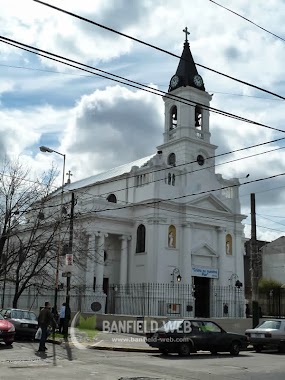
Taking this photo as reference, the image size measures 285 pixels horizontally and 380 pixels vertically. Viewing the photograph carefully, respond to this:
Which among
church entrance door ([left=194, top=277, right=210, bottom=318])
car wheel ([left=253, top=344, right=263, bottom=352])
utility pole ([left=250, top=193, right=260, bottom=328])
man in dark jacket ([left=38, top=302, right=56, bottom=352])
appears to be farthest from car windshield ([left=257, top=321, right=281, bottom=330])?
church entrance door ([left=194, top=277, right=210, bottom=318])

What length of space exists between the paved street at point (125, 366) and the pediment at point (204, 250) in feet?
79.4

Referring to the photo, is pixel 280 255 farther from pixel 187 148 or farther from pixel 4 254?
pixel 4 254

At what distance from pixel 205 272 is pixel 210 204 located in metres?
6.12

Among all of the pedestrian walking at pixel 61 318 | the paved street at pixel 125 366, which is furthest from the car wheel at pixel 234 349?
the pedestrian walking at pixel 61 318

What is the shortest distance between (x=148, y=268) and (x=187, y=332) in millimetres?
22671

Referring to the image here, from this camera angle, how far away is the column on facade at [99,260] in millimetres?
38500

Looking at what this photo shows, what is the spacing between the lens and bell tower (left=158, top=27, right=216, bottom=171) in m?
45.4

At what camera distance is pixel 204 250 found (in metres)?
43.8

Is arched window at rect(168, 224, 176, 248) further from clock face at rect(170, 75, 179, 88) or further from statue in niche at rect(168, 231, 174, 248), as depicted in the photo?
clock face at rect(170, 75, 179, 88)

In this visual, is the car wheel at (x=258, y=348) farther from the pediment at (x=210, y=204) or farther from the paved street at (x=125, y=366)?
the pediment at (x=210, y=204)

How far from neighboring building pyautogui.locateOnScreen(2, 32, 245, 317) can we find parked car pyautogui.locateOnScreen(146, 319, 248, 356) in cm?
1758

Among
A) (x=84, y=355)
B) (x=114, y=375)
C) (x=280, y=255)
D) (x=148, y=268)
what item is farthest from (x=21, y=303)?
(x=280, y=255)

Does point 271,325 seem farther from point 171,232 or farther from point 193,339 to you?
point 171,232


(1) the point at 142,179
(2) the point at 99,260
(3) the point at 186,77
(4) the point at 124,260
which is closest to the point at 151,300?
(2) the point at 99,260
